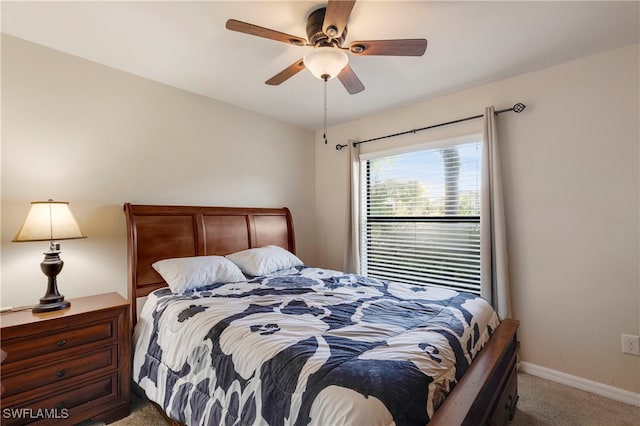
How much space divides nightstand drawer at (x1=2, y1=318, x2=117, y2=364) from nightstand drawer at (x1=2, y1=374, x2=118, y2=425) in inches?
9.8

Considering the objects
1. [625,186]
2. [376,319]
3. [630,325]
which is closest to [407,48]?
[376,319]

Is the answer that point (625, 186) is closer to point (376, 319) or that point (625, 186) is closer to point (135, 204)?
point (376, 319)

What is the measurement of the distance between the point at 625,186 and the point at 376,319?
2.12 metres

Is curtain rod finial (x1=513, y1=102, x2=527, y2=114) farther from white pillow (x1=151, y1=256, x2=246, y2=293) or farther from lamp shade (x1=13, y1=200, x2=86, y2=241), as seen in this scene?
lamp shade (x1=13, y1=200, x2=86, y2=241)

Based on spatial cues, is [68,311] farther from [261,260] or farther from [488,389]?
[488,389]

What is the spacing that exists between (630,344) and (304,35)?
3173 mm

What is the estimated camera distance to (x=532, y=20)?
6.08 ft

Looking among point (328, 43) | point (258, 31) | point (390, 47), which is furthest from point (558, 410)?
point (258, 31)

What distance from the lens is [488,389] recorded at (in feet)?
4.51

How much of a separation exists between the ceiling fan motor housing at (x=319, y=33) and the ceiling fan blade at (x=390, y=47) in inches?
3.8

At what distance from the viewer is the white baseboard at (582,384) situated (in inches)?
82.9

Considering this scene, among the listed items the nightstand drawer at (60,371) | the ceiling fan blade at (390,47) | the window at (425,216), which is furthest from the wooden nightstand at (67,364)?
the window at (425,216)

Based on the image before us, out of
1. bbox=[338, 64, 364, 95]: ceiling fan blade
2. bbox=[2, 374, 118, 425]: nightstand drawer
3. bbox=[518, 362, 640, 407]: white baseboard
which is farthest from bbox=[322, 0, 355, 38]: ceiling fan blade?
bbox=[518, 362, 640, 407]: white baseboard

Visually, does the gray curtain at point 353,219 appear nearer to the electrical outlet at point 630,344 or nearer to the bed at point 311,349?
the bed at point 311,349
